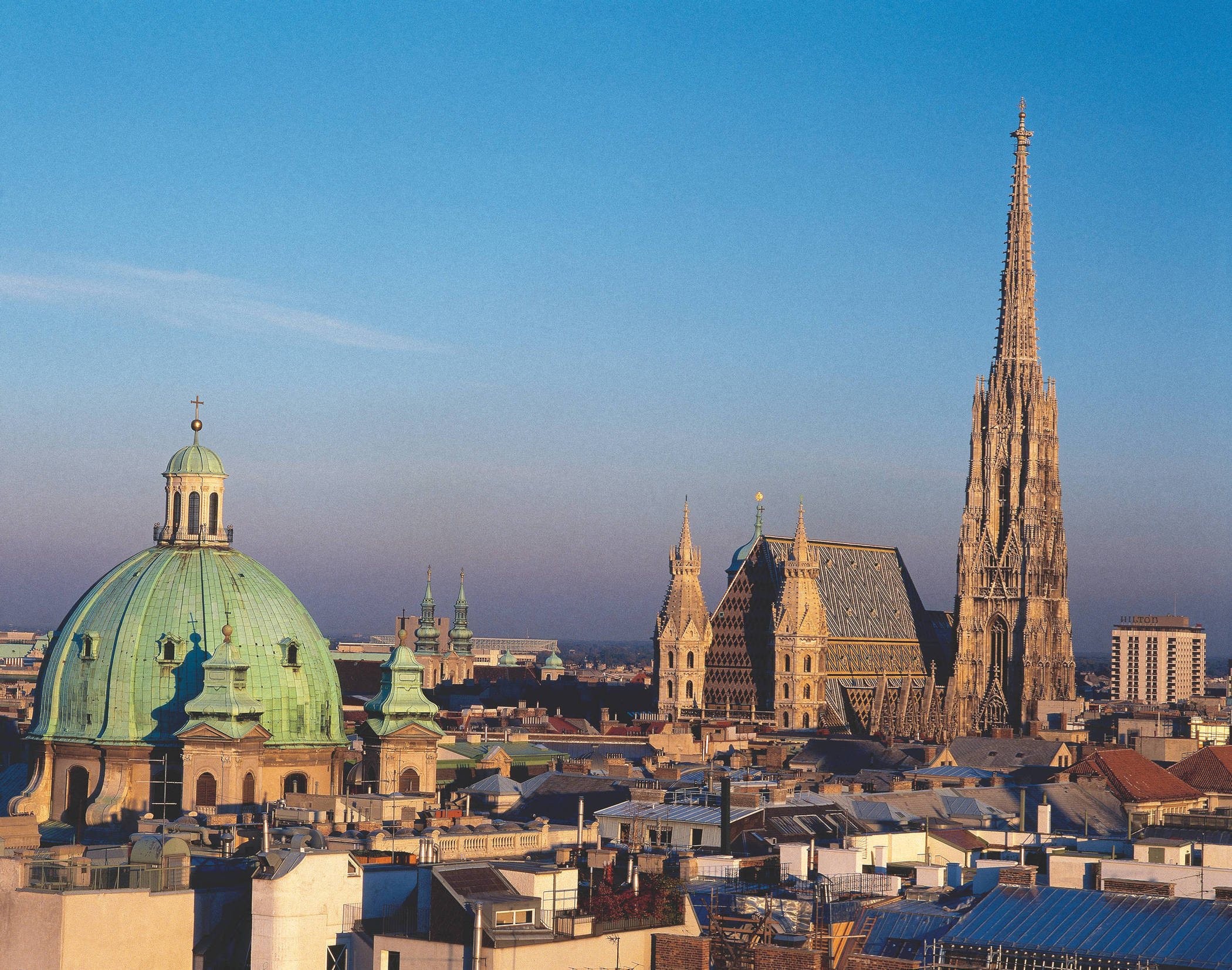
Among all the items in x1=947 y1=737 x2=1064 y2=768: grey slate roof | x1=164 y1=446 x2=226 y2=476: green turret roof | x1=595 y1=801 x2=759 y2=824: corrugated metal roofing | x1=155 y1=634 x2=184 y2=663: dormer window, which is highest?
x1=164 y1=446 x2=226 y2=476: green turret roof

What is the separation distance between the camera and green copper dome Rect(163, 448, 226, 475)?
89562mm

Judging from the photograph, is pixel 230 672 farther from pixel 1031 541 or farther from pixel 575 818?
pixel 1031 541

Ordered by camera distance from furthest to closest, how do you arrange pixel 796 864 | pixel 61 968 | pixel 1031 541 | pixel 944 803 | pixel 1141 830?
pixel 1031 541
pixel 944 803
pixel 1141 830
pixel 796 864
pixel 61 968

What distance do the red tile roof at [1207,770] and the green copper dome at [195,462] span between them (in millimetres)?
48364

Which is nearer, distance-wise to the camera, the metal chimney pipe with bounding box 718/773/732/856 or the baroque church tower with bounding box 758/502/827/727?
the metal chimney pipe with bounding box 718/773/732/856

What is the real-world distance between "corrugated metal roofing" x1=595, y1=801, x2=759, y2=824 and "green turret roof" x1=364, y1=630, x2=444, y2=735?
16261 mm

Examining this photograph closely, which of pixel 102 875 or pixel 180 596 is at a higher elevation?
pixel 180 596

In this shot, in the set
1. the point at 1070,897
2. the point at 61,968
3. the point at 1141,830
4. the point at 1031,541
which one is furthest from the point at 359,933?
the point at 1031,541

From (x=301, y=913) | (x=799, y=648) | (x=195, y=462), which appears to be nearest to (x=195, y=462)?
(x=195, y=462)

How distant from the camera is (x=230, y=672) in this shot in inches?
3268

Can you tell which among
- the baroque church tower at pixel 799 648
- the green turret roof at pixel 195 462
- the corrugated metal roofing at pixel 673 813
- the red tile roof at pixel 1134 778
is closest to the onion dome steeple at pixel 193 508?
the green turret roof at pixel 195 462

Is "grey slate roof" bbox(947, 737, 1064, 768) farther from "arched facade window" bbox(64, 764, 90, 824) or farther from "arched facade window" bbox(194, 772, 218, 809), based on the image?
"arched facade window" bbox(64, 764, 90, 824)

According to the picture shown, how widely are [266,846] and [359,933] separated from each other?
8289 millimetres

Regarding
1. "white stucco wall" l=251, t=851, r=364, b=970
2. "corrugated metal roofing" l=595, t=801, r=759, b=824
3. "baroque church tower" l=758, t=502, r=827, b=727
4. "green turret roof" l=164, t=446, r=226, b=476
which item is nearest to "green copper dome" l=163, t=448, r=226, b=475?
"green turret roof" l=164, t=446, r=226, b=476
